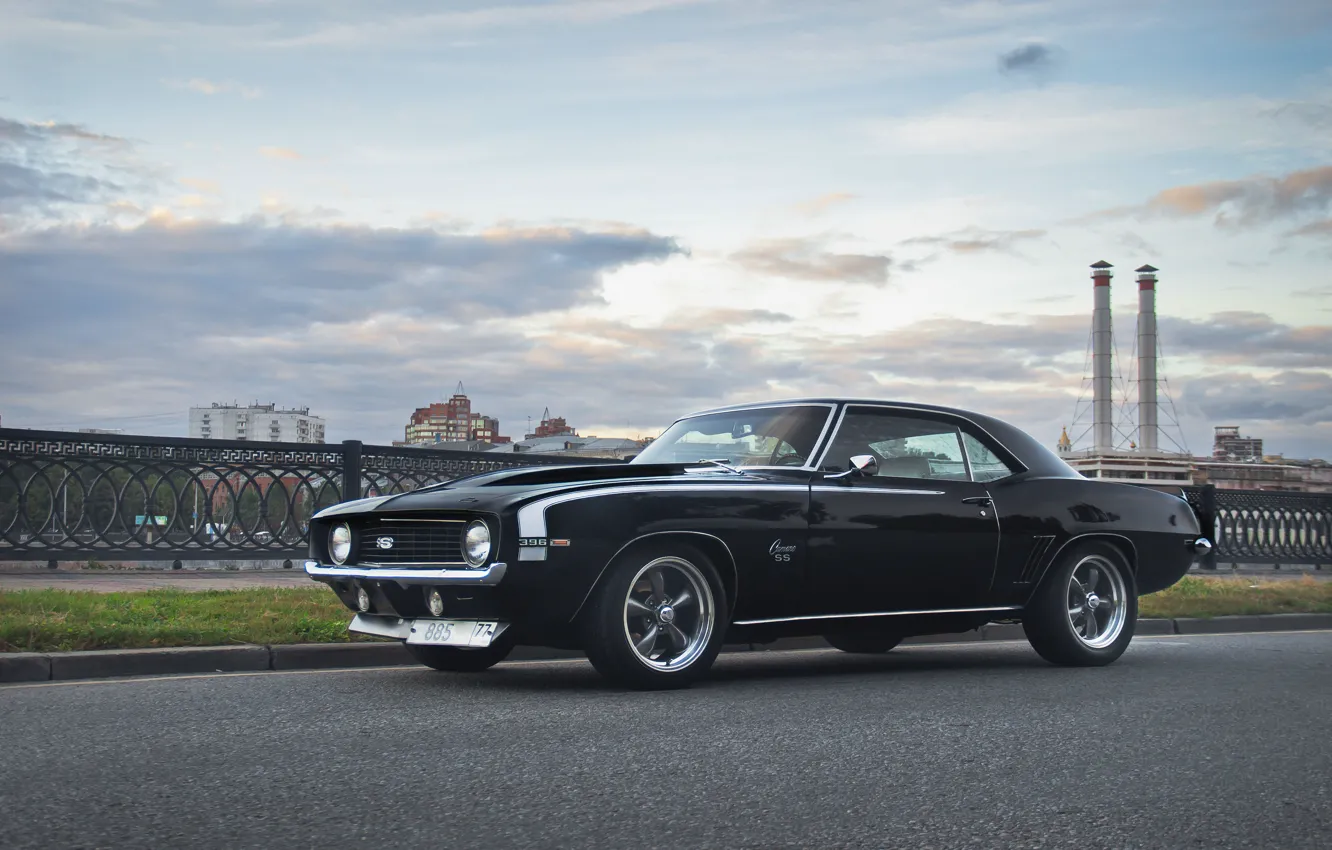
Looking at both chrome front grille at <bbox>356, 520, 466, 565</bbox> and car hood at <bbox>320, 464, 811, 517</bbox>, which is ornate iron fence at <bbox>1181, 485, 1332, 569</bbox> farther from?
chrome front grille at <bbox>356, 520, 466, 565</bbox>

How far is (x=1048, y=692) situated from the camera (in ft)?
24.6

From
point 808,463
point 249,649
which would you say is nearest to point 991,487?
point 808,463

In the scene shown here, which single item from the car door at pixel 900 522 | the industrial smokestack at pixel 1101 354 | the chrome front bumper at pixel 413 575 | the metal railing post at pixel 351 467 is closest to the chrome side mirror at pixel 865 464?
the car door at pixel 900 522

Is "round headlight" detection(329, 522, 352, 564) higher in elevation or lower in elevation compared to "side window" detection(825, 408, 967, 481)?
lower

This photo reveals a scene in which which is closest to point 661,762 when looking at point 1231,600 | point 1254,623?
point 1254,623

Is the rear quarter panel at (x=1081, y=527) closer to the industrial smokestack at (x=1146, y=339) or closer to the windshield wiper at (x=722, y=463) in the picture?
the windshield wiper at (x=722, y=463)

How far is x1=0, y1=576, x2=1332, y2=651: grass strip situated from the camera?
802cm

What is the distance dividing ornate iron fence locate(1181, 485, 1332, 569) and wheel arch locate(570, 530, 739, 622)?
18.9 m

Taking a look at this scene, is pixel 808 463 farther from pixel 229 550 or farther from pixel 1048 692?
pixel 229 550

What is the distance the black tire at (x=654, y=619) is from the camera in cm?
681

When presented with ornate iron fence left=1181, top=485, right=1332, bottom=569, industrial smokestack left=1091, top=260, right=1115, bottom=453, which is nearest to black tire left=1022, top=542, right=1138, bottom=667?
ornate iron fence left=1181, top=485, right=1332, bottom=569

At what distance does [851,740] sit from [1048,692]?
2178mm

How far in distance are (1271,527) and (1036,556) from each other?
1938 cm

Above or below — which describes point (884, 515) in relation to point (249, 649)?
above
